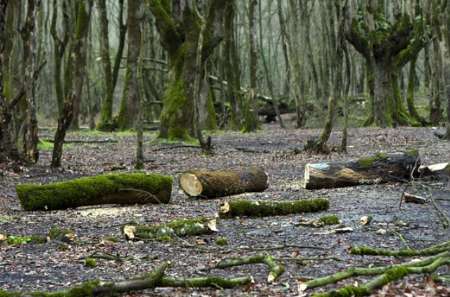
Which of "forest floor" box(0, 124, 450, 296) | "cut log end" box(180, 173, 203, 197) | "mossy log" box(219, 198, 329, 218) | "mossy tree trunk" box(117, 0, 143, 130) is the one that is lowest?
"forest floor" box(0, 124, 450, 296)

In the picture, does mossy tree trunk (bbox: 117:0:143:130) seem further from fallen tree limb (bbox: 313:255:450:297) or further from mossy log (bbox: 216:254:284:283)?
fallen tree limb (bbox: 313:255:450:297)

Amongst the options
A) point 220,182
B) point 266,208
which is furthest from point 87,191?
point 266,208

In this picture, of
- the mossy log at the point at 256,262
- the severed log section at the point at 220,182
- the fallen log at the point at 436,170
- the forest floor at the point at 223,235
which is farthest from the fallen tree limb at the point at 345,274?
the fallen log at the point at 436,170

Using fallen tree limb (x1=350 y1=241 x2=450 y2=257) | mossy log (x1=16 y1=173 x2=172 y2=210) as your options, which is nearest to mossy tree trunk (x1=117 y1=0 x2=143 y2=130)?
mossy log (x1=16 y1=173 x2=172 y2=210)

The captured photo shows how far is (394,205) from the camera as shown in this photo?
902 centimetres

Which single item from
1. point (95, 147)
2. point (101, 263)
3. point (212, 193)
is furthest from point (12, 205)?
point (95, 147)

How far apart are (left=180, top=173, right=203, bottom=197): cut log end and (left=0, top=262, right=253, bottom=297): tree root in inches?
187

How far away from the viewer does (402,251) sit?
606cm

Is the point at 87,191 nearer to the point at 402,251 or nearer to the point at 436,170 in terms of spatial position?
the point at 402,251

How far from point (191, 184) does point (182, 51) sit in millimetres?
9896

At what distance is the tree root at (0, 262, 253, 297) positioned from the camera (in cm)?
489

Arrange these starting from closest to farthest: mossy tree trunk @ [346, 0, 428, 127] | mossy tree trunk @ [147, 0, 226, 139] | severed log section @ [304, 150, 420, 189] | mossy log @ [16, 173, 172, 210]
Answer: mossy log @ [16, 173, 172, 210], severed log section @ [304, 150, 420, 189], mossy tree trunk @ [147, 0, 226, 139], mossy tree trunk @ [346, 0, 428, 127]

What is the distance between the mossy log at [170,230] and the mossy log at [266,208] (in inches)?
38.5

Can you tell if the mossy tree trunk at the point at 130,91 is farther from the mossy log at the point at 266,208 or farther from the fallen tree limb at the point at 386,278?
the fallen tree limb at the point at 386,278
